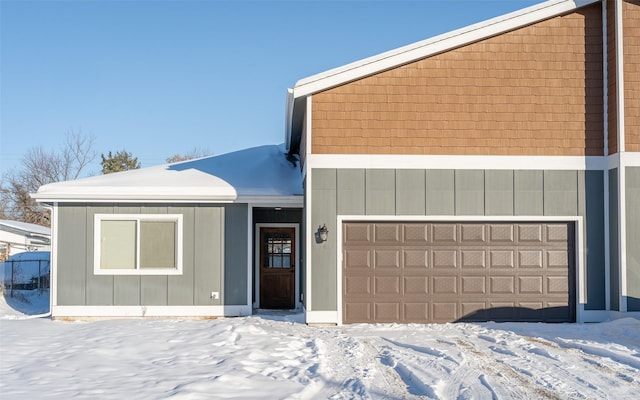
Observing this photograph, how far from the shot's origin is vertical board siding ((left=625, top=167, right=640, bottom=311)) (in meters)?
11.1

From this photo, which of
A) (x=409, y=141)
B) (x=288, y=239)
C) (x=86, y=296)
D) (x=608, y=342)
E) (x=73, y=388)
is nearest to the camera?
(x=73, y=388)

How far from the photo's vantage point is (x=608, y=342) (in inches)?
359

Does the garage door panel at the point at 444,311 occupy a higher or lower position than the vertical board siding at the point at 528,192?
lower

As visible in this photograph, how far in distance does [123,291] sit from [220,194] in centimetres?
272

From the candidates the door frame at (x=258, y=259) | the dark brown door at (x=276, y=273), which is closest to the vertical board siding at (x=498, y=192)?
the door frame at (x=258, y=259)

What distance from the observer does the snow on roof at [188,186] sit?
12.4 m

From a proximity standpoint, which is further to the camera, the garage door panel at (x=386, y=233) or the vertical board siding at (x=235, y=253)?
the vertical board siding at (x=235, y=253)

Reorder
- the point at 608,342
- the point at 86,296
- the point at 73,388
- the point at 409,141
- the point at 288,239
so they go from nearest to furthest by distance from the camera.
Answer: the point at 73,388 < the point at 608,342 < the point at 409,141 < the point at 86,296 < the point at 288,239

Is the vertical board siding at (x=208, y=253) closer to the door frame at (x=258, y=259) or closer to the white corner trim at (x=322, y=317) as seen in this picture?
the door frame at (x=258, y=259)

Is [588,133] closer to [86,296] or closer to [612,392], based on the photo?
[612,392]

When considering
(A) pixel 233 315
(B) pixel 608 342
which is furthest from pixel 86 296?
(B) pixel 608 342

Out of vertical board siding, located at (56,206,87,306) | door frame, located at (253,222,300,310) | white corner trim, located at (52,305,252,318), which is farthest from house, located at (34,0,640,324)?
vertical board siding, located at (56,206,87,306)

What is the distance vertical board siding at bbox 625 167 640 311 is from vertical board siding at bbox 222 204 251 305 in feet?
23.3

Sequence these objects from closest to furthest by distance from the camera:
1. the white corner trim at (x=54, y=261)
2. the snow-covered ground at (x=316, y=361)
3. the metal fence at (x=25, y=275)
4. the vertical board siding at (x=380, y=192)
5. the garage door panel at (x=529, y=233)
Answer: the snow-covered ground at (x=316, y=361), the vertical board siding at (x=380, y=192), the garage door panel at (x=529, y=233), the white corner trim at (x=54, y=261), the metal fence at (x=25, y=275)
